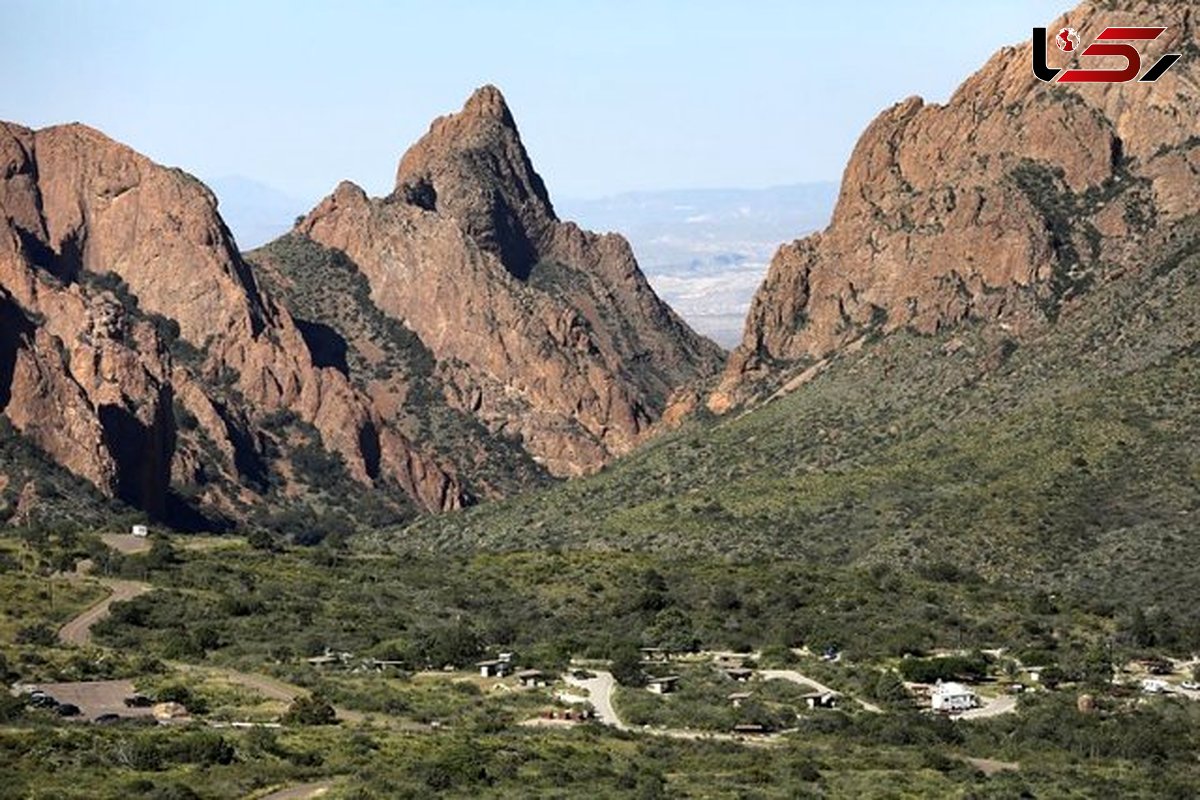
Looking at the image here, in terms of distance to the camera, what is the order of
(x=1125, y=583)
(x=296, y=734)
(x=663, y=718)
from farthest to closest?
(x=1125, y=583)
(x=663, y=718)
(x=296, y=734)

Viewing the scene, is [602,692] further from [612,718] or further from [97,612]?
[97,612]

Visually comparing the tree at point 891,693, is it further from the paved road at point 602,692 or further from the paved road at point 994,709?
the paved road at point 602,692

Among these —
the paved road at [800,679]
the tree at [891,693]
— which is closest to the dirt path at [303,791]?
the paved road at [800,679]

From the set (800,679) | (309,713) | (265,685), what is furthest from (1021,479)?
(309,713)

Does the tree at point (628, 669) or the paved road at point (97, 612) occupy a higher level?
the paved road at point (97, 612)

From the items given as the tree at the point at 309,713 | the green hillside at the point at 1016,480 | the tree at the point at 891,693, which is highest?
the green hillside at the point at 1016,480

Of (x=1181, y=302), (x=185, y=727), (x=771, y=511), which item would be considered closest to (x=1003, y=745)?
(x=185, y=727)

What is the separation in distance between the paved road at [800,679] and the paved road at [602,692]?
23.9 feet

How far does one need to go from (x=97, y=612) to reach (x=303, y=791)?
49338 millimetres

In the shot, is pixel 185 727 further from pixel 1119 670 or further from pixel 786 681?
pixel 1119 670

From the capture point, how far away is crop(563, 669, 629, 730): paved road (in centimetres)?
11141

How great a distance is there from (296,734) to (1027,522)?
7184 cm

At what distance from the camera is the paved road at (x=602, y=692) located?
111412 mm

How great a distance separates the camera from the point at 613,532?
183 metres
